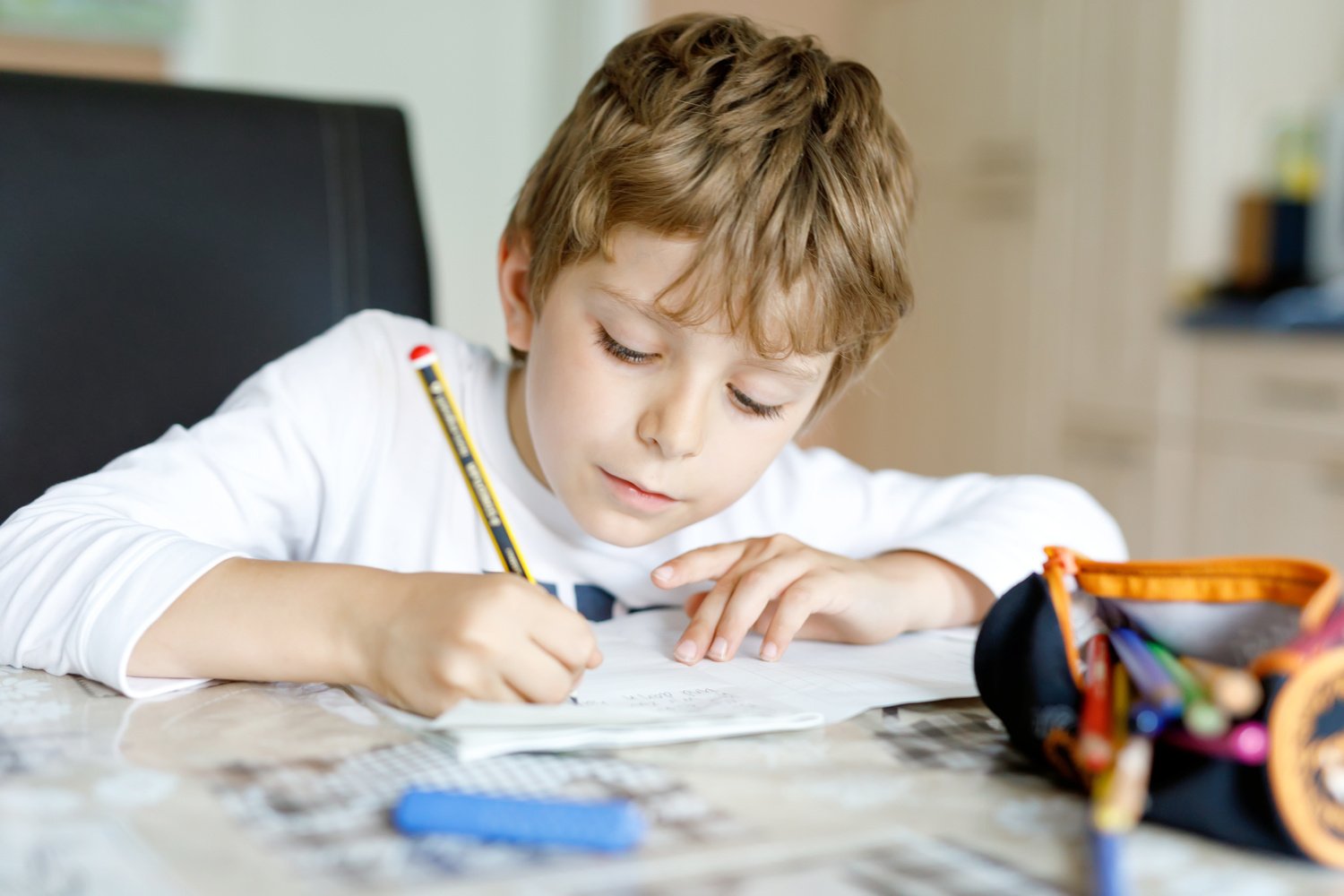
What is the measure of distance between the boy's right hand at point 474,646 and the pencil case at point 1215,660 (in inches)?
7.8

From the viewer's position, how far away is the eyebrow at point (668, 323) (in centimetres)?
82

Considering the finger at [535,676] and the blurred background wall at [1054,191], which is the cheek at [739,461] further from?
the blurred background wall at [1054,191]

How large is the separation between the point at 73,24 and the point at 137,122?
2.28 m

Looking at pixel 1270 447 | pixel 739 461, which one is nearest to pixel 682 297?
pixel 739 461

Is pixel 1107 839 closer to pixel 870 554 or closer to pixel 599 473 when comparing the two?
pixel 599 473

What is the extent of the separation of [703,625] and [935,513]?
1.23 feet

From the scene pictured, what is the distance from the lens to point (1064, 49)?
2887mm

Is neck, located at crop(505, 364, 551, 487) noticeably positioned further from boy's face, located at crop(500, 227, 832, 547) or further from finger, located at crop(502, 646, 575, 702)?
finger, located at crop(502, 646, 575, 702)

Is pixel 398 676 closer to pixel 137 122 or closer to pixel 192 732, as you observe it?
pixel 192 732

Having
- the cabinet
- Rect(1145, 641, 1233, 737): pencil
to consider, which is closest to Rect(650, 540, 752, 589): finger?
Rect(1145, 641, 1233, 737): pencil

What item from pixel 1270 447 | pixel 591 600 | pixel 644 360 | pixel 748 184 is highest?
pixel 748 184

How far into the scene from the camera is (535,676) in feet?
2.04

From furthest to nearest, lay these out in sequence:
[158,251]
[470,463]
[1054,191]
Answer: [1054,191] → [158,251] → [470,463]

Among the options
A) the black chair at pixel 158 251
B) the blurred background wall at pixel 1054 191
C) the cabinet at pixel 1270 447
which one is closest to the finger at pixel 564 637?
the black chair at pixel 158 251
